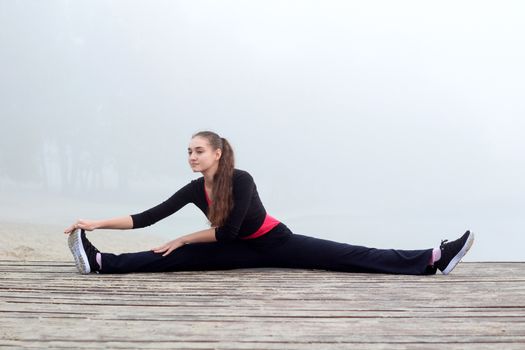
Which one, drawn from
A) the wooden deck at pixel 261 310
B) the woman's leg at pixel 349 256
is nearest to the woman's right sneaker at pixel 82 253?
the wooden deck at pixel 261 310

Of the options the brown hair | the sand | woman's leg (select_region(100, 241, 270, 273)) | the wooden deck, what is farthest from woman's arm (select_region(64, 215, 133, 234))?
the sand

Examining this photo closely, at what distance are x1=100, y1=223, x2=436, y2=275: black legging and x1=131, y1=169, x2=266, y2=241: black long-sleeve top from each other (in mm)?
172

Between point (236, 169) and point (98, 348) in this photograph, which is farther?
point (236, 169)

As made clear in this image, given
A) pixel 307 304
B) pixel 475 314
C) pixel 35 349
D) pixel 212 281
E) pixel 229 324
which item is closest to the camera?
pixel 35 349

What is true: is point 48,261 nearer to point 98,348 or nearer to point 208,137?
point 208,137

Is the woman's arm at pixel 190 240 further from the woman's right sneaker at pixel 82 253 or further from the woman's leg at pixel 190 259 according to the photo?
the woman's right sneaker at pixel 82 253

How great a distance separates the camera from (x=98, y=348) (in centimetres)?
239

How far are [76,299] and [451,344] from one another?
6.58ft

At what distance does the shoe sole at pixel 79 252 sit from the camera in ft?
14.4

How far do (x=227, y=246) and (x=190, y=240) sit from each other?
0.29 m

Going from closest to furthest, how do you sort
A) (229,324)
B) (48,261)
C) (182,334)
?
(182,334) → (229,324) → (48,261)

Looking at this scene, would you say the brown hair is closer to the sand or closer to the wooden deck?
the wooden deck

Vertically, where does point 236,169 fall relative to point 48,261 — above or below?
above

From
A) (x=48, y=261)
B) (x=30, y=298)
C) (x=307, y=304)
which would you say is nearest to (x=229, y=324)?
(x=307, y=304)
